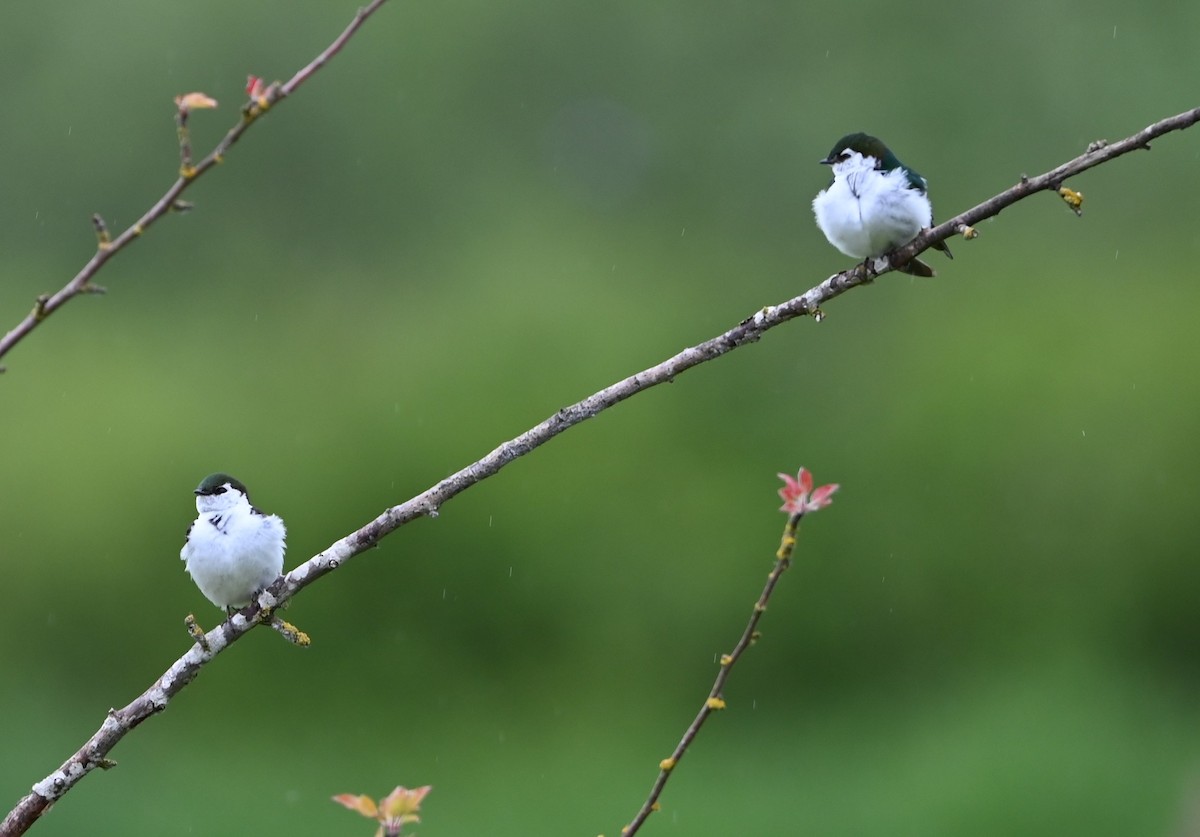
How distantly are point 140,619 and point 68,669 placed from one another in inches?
20.5

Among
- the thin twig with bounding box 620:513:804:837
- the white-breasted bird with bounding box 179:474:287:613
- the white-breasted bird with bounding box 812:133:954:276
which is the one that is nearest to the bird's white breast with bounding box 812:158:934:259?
the white-breasted bird with bounding box 812:133:954:276

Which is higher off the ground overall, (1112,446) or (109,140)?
(109,140)

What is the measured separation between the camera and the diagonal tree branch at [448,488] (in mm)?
2092

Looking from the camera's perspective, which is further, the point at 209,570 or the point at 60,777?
the point at 209,570

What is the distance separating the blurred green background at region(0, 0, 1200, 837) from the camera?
8375 millimetres

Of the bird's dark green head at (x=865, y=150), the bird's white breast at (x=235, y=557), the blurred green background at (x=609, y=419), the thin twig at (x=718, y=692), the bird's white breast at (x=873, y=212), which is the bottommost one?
the thin twig at (x=718, y=692)

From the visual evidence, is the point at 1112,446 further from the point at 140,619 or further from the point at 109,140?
the point at 109,140

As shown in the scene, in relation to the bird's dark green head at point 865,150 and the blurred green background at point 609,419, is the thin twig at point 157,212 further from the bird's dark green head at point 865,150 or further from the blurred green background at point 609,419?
the blurred green background at point 609,419

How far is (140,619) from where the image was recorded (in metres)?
9.14

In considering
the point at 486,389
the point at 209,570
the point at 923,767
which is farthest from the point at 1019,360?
the point at 209,570

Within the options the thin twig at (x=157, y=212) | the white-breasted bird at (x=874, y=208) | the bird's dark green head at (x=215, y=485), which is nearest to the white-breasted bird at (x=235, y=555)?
the bird's dark green head at (x=215, y=485)

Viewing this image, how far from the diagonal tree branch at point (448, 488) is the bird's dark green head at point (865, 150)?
71.5 inches

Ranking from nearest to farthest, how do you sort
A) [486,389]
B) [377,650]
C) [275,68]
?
[377,650] → [486,389] → [275,68]

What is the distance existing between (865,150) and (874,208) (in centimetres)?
41
